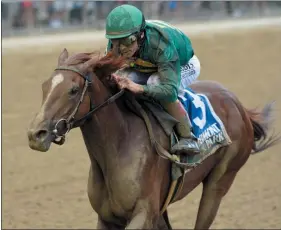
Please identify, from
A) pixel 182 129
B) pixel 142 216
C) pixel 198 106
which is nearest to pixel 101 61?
pixel 182 129

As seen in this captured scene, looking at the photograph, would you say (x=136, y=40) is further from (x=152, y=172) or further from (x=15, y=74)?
(x=15, y=74)

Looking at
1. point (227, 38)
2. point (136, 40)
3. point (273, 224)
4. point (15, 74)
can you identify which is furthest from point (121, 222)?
point (227, 38)

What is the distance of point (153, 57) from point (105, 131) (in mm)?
582

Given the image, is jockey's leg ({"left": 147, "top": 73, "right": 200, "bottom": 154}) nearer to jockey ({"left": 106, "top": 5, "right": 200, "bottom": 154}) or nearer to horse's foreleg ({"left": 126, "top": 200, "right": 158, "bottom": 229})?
jockey ({"left": 106, "top": 5, "right": 200, "bottom": 154})

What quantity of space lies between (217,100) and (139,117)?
1.12m

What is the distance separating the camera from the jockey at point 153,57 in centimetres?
487

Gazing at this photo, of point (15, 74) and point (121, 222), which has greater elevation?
point (121, 222)

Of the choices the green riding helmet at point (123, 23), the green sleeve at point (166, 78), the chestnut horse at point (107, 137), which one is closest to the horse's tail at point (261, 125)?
the chestnut horse at point (107, 137)

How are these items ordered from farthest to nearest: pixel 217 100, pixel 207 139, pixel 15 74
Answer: pixel 15 74 → pixel 217 100 → pixel 207 139

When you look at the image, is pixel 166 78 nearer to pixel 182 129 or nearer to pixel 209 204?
pixel 182 129

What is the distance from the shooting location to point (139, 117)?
526 cm

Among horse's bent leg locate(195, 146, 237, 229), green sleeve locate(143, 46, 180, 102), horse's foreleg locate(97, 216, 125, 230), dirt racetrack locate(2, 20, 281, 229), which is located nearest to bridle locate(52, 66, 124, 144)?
green sleeve locate(143, 46, 180, 102)

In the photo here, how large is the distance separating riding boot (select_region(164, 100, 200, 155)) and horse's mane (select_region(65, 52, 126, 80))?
1.93 feet

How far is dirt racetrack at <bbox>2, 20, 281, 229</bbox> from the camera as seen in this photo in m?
7.87
